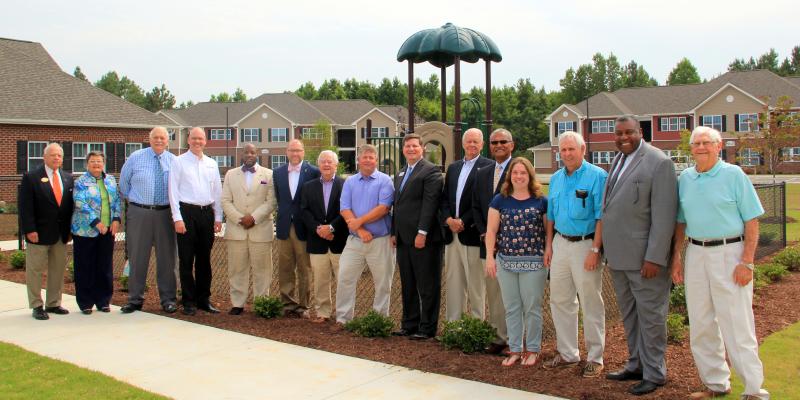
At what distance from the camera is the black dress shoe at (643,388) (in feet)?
16.4

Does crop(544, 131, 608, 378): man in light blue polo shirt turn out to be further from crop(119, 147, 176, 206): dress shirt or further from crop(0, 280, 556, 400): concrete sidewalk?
crop(119, 147, 176, 206): dress shirt

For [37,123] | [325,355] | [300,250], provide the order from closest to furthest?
1. [325,355]
2. [300,250]
3. [37,123]

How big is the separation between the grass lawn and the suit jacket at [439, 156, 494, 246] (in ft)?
10.00

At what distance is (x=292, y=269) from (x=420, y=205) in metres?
2.15

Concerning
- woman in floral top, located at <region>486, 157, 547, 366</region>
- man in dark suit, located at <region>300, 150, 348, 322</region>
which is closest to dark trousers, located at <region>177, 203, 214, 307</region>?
man in dark suit, located at <region>300, 150, 348, 322</region>

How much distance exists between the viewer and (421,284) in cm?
685

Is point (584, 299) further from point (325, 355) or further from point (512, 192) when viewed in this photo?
point (325, 355)

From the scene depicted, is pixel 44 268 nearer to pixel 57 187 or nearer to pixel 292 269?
pixel 57 187

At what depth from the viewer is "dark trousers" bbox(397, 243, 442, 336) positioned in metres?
6.83

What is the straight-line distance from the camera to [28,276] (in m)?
8.00

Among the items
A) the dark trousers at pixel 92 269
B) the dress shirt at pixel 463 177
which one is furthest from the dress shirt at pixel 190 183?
the dress shirt at pixel 463 177

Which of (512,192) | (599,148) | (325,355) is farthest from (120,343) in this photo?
(599,148)

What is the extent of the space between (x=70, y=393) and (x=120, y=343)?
1659 millimetres

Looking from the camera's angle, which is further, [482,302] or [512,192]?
[482,302]
